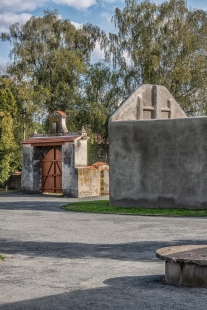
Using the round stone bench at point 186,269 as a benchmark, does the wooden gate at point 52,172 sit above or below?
above

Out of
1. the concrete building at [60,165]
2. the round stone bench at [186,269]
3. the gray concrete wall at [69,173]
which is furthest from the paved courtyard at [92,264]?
the concrete building at [60,165]

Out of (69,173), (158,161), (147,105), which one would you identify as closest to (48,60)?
(69,173)

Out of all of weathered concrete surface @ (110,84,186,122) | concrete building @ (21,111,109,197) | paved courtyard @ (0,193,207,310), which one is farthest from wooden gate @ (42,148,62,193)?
paved courtyard @ (0,193,207,310)

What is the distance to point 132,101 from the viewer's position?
25062 millimetres

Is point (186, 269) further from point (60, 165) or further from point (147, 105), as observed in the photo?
point (60, 165)

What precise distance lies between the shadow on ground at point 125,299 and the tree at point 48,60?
3620 cm

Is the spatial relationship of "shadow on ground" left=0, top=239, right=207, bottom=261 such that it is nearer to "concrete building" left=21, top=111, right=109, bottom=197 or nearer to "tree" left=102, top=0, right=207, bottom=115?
"concrete building" left=21, top=111, right=109, bottom=197

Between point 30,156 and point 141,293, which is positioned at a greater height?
point 30,156

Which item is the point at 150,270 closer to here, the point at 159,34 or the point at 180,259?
the point at 180,259

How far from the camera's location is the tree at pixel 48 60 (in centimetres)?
4353

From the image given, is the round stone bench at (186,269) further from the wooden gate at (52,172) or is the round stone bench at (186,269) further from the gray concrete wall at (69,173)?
the wooden gate at (52,172)

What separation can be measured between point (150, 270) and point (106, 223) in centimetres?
759

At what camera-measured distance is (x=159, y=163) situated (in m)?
22.3

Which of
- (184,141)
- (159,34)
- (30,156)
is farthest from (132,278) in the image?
(159,34)
